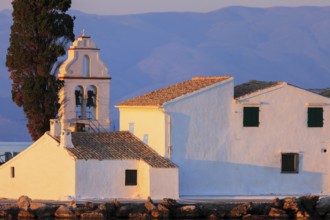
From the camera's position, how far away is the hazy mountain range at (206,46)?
169 meters

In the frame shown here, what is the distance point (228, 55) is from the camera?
178500mm

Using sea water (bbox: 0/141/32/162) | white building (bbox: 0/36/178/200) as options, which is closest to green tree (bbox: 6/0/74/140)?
white building (bbox: 0/36/178/200)

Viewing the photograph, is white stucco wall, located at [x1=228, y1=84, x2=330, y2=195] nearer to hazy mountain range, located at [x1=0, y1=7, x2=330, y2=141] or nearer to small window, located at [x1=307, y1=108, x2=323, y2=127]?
small window, located at [x1=307, y1=108, x2=323, y2=127]

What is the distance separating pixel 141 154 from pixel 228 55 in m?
132

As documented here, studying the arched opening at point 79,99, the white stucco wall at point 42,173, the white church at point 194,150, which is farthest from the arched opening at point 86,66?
the white stucco wall at point 42,173

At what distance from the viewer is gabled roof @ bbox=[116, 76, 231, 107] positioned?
47.9 meters

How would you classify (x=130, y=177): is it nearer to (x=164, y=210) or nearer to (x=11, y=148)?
(x=164, y=210)

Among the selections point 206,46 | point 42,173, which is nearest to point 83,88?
point 42,173

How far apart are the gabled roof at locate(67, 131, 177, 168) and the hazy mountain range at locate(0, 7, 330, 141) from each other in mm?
105515

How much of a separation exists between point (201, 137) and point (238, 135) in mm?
1387

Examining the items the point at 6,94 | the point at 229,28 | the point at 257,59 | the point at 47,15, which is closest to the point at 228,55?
the point at 257,59

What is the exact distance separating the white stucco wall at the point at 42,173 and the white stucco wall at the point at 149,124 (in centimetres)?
349

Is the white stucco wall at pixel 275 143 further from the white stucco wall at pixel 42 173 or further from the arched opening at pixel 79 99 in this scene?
the arched opening at pixel 79 99

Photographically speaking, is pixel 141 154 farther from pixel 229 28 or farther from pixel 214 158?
pixel 229 28
